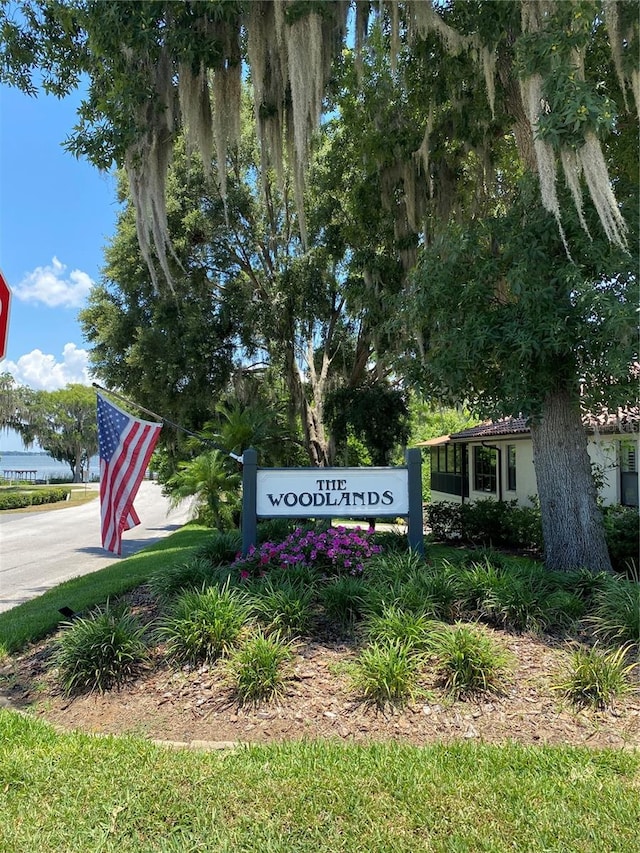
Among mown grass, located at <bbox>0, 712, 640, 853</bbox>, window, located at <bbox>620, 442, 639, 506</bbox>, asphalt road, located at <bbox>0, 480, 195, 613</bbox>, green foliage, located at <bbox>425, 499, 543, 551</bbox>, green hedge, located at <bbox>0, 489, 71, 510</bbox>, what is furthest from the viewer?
green hedge, located at <bbox>0, 489, 71, 510</bbox>

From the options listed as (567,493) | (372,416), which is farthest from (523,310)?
(372,416)

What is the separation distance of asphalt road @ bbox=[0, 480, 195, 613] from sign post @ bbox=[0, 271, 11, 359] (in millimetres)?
5897

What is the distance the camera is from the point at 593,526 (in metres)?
6.95

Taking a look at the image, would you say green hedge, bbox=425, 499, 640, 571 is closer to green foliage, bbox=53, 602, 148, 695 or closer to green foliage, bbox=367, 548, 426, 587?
green foliage, bbox=367, 548, 426, 587

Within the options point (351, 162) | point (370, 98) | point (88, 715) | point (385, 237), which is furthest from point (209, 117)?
point (88, 715)

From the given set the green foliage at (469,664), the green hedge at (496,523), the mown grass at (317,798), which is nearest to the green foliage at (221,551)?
the green foliage at (469,664)

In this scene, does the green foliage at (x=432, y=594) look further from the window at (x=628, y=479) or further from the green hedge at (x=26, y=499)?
the green hedge at (x=26, y=499)

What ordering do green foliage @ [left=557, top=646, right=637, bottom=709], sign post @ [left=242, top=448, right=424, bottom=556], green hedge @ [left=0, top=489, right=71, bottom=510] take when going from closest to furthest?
green foliage @ [left=557, top=646, right=637, bottom=709] < sign post @ [left=242, top=448, right=424, bottom=556] < green hedge @ [left=0, top=489, right=71, bottom=510]

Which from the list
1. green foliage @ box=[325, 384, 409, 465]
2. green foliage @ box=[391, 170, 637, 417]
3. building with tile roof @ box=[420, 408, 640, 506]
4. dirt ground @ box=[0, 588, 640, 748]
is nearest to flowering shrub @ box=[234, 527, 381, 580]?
dirt ground @ box=[0, 588, 640, 748]

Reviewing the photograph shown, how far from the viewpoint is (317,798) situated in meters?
2.87

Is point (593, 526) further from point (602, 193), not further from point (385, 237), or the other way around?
point (385, 237)

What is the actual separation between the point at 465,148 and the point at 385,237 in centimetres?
197

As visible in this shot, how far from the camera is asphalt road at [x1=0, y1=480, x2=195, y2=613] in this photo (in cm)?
1096

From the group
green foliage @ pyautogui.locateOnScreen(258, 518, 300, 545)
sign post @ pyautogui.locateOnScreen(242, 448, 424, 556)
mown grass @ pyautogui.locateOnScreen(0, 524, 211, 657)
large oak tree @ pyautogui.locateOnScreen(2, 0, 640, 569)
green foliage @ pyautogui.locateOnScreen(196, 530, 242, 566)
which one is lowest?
mown grass @ pyautogui.locateOnScreen(0, 524, 211, 657)
